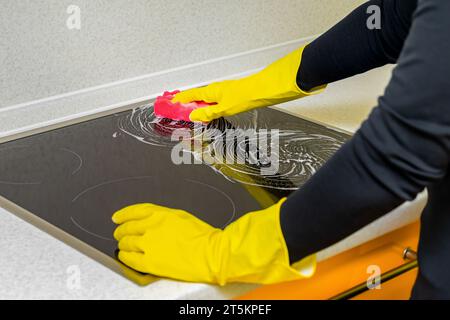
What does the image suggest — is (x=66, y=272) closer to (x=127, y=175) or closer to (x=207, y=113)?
(x=127, y=175)

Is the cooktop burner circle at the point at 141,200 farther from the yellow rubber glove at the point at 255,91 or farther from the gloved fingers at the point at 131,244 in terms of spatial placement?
the yellow rubber glove at the point at 255,91

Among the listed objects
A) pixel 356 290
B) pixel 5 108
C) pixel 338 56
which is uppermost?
pixel 338 56

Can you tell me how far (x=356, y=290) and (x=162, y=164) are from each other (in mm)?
392

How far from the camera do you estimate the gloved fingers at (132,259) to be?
0.82m

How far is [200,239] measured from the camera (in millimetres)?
824

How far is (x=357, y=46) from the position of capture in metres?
1.18

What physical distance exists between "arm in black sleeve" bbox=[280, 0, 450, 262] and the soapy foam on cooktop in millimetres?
370

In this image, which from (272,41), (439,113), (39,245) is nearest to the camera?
(439,113)

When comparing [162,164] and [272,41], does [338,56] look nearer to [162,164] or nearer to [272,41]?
[162,164]

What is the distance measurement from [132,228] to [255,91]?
51cm

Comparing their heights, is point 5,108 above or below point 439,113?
below

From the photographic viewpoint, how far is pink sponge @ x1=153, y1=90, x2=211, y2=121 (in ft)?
4.42

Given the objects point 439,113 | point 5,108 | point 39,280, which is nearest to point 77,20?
point 5,108

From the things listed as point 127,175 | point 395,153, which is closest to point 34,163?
point 127,175
